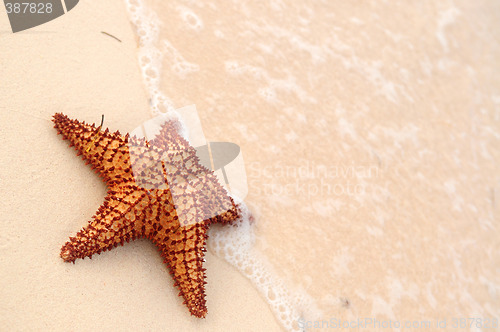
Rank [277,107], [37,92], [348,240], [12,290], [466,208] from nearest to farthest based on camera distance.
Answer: [12,290] → [37,92] → [348,240] → [277,107] → [466,208]

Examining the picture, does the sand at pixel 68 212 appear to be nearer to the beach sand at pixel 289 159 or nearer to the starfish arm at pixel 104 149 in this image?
the beach sand at pixel 289 159

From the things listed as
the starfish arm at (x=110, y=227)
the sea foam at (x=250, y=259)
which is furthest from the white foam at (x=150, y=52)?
the starfish arm at (x=110, y=227)

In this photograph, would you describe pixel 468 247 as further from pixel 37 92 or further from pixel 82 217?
pixel 37 92

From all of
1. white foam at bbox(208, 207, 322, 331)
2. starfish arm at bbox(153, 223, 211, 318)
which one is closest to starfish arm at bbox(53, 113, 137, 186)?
starfish arm at bbox(153, 223, 211, 318)

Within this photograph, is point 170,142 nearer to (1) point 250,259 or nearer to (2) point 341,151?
(1) point 250,259

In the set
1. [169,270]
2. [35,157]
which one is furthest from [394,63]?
[35,157]

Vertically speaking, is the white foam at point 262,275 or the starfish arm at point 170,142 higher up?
the starfish arm at point 170,142
